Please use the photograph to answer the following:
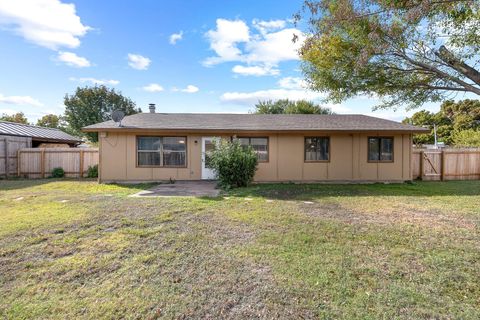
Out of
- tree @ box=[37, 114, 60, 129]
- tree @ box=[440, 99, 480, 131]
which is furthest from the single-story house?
tree @ box=[37, 114, 60, 129]

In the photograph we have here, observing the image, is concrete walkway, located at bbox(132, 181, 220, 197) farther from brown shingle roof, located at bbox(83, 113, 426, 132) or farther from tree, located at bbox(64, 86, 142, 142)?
tree, located at bbox(64, 86, 142, 142)

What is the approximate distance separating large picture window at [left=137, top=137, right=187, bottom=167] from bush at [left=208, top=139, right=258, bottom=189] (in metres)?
2.30

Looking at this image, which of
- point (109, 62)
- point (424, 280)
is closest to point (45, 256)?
point (424, 280)

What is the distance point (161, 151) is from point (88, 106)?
2486cm

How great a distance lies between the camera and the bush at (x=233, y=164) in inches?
376

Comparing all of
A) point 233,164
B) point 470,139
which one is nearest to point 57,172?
point 233,164

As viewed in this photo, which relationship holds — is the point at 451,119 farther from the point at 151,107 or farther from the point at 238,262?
the point at 238,262

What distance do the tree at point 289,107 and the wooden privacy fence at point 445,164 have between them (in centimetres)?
1976

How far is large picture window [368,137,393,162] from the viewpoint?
11641mm

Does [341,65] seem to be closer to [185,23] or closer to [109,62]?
[185,23]

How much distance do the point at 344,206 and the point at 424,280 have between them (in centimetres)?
392

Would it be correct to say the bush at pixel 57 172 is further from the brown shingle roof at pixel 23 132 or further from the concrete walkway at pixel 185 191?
the concrete walkway at pixel 185 191

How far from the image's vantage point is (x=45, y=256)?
3725 millimetres

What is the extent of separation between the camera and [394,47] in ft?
19.2
